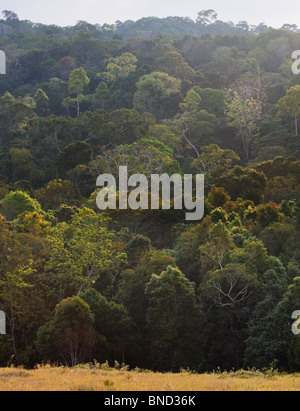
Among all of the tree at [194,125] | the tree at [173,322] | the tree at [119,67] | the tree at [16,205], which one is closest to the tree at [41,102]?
the tree at [119,67]

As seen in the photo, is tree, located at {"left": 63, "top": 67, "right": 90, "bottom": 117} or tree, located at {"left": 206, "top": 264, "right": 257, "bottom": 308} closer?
tree, located at {"left": 206, "top": 264, "right": 257, "bottom": 308}

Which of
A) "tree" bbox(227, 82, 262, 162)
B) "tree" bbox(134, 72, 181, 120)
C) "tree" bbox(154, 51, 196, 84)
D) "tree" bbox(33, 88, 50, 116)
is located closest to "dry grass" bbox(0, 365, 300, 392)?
"tree" bbox(227, 82, 262, 162)

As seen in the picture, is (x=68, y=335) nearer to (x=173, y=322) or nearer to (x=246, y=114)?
(x=173, y=322)

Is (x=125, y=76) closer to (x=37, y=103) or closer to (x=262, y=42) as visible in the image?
(x=37, y=103)

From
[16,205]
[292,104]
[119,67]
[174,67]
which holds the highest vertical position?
[119,67]

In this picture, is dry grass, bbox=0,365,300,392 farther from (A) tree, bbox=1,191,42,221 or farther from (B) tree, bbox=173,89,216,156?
(B) tree, bbox=173,89,216,156

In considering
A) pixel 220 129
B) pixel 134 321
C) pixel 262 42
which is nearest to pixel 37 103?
pixel 220 129

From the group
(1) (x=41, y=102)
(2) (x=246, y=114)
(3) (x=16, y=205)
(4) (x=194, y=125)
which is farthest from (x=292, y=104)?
(1) (x=41, y=102)
